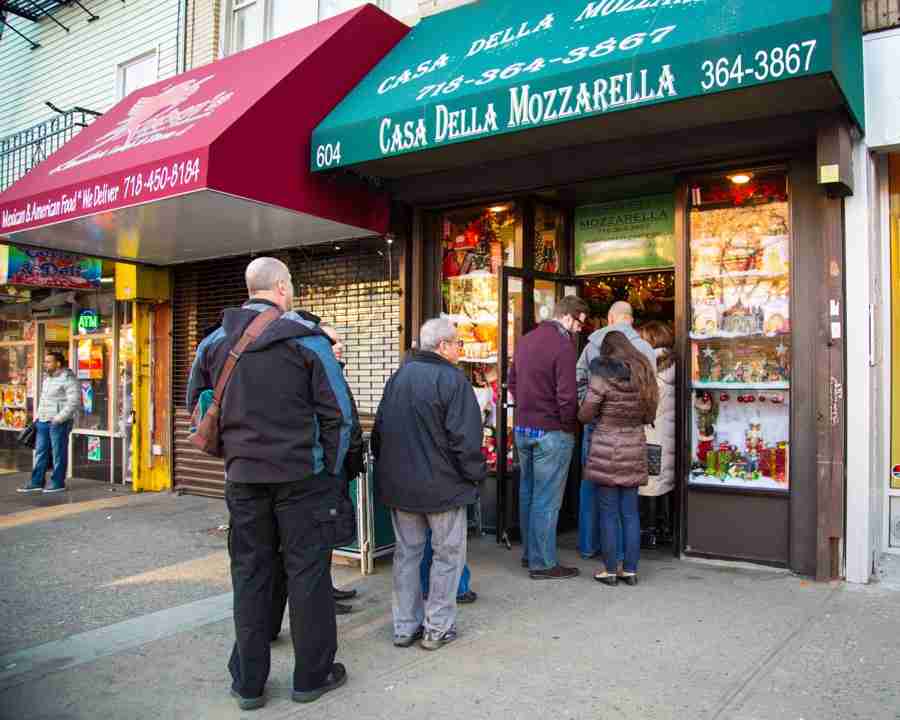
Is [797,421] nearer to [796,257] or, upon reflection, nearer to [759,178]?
[796,257]

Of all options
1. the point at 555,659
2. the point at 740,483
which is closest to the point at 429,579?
the point at 555,659

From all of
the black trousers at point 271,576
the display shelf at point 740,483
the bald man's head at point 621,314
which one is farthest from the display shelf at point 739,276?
the black trousers at point 271,576

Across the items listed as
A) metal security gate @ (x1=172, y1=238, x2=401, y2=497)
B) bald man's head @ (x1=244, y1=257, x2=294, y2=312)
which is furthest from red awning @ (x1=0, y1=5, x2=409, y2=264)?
bald man's head @ (x1=244, y1=257, x2=294, y2=312)

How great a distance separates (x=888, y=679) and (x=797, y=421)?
6.94ft

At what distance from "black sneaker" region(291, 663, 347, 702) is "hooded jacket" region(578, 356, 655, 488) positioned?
87.8 inches

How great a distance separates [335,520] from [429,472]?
69 centimetres

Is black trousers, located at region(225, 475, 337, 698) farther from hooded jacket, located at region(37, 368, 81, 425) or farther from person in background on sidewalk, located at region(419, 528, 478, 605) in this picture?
hooded jacket, located at region(37, 368, 81, 425)

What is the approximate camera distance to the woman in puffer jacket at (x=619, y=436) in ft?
17.4

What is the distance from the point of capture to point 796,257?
559 centimetres

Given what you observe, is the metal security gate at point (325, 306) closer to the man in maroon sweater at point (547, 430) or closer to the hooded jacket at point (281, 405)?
the man in maroon sweater at point (547, 430)

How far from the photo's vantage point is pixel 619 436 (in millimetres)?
5320

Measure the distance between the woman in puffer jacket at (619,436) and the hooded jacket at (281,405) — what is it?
2221 millimetres

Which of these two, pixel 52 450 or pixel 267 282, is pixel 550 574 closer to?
pixel 267 282

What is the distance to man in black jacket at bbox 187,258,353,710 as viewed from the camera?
3.58 m
